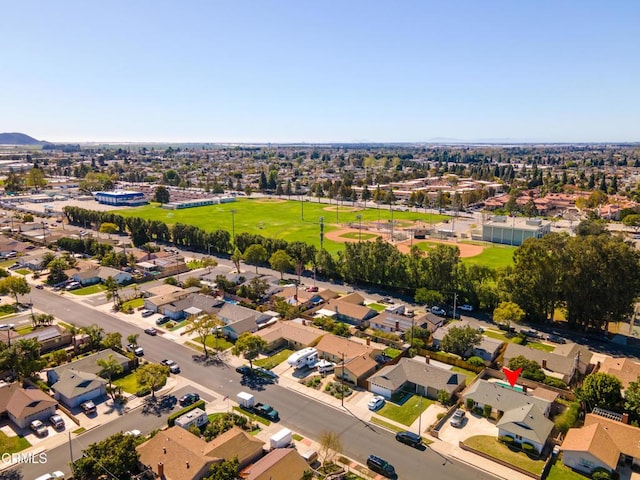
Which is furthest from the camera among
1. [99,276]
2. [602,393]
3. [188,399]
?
[99,276]

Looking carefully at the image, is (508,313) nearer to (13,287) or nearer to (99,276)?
(99,276)

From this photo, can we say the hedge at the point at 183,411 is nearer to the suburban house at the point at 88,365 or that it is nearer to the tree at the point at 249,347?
the tree at the point at 249,347

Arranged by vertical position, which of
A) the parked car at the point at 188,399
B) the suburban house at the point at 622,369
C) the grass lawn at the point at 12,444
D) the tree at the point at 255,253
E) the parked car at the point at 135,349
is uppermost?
the tree at the point at 255,253

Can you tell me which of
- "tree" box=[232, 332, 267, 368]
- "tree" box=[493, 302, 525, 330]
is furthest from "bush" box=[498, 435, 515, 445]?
"tree" box=[232, 332, 267, 368]

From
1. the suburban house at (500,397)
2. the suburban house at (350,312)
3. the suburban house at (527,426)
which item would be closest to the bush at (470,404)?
the suburban house at (500,397)

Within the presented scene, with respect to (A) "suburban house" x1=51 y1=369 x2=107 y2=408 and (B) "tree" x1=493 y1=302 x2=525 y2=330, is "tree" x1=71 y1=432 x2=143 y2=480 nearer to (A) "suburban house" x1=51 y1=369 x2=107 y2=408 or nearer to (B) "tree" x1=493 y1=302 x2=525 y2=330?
(A) "suburban house" x1=51 y1=369 x2=107 y2=408

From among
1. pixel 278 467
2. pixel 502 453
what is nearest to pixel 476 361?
pixel 502 453
